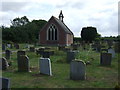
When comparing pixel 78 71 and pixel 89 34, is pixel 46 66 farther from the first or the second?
pixel 89 34

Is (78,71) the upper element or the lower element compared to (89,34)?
lower

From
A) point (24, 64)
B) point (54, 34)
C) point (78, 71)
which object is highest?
point (54, 34)

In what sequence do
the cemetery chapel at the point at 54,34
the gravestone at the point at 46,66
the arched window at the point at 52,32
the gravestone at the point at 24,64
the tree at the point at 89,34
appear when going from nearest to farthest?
the gravestone at the point at 46,66 < the gravestone at the point at 24,64 < the cemetery chapel at the point at 54,34 < the arched window at the point at 52,32 < the tree at the point at 89,34

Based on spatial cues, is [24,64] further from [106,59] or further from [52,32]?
[52,32]

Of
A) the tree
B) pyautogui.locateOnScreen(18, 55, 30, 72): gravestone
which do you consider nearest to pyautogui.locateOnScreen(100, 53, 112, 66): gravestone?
pyautogui.locateOnScreen(18, 55, 30, 72): gravestone

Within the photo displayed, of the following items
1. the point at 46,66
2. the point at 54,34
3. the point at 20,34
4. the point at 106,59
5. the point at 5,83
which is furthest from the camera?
the point at 20,34

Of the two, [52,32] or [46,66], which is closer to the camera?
[46,66]

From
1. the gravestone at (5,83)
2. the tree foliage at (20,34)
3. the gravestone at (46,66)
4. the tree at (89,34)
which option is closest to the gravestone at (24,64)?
the gravestone at (46,66)

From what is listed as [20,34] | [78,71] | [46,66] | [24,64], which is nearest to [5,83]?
[78,71]

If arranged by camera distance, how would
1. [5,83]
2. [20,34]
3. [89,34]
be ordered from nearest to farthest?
[5,83] < [20,34] < [89,34]

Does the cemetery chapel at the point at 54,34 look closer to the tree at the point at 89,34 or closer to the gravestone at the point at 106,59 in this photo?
the tree at the point at 89,34

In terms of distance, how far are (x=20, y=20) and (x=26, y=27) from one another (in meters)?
25.2

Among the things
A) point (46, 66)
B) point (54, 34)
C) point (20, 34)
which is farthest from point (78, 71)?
point (20, 34)

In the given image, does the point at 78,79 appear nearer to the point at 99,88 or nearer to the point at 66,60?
the point at 99,88
